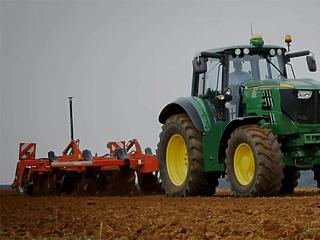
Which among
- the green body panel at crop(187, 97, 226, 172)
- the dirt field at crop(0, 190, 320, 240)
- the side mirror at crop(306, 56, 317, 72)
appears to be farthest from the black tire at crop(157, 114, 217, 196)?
the dirt field at crop(0, 190, 320, 240)

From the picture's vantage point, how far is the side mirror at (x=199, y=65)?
38.4ft

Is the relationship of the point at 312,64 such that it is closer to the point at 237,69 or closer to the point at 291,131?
the point at 237,69

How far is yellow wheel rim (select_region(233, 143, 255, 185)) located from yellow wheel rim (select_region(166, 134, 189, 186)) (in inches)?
68.6

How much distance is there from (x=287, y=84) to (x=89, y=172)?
19.5ft

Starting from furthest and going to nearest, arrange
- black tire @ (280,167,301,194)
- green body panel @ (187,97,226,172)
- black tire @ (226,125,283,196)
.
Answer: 1. black tire @ (280,167,301,194)
2. green body panel @ (187,97,226,172)
3. black tire @ (226,125,283,196)

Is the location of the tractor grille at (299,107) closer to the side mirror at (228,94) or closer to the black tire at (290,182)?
the side mirror at (228,94)

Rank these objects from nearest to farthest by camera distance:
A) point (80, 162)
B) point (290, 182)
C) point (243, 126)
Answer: point (243, 126)
point (290, 182)
point (80, 162)

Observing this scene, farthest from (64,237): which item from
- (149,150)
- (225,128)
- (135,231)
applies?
(149,150)

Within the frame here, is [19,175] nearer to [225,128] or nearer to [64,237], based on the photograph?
[225,128]

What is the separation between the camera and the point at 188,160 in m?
12.3

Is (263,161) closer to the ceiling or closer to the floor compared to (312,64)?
closer to the floor

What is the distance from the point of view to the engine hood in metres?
11.3

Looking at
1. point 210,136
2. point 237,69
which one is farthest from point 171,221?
point 237,69

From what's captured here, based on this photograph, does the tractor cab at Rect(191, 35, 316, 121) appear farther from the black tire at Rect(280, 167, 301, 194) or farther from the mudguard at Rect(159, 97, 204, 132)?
the black tire at Rect(280, 167, 301, 194)
